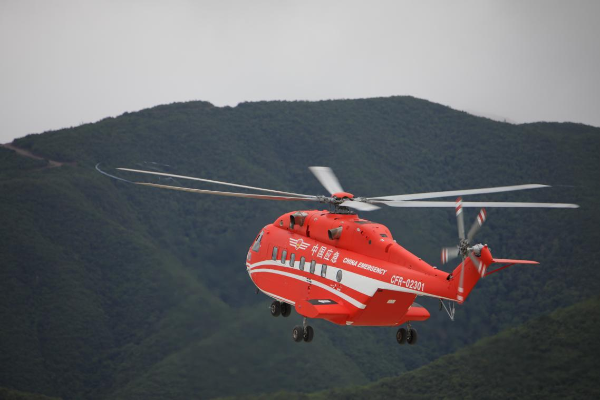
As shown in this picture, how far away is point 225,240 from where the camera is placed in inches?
2450

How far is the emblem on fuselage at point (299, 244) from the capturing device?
101 feet

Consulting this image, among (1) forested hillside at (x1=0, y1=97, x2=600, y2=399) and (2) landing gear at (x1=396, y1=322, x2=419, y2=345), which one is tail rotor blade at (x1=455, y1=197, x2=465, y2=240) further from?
(1) forested hillside at (x1=0, y1=97, x2=600, y2=399)

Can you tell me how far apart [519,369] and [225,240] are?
24.4 m

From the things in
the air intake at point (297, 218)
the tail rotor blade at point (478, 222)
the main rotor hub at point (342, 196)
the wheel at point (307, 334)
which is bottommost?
the wheel at point (307, 334)

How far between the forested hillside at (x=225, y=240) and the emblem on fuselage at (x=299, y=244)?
1201 centimetres

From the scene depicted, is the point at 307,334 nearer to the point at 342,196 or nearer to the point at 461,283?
the point at 342,196

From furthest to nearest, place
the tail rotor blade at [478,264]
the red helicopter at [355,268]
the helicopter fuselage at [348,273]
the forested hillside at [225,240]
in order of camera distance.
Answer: the forested hillside at [225,240] → the helicopter fuselage at [348,273] → the red helicopter at [355,268] → the tail rotor blade at [478,264]

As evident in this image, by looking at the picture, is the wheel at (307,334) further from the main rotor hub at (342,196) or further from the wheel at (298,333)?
the main rotor hub at (342,196)

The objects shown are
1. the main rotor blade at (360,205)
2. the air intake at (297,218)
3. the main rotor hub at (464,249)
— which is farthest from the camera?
the air intake at (297,218)

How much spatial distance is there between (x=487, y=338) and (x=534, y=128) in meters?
74.1

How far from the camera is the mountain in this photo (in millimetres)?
50750

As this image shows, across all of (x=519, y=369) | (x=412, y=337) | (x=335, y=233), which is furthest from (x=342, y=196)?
(x=519, y=369)

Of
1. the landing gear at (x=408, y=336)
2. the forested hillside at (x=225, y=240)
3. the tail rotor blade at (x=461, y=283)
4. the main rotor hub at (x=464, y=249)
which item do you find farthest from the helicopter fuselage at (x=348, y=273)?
the forested hillside at (x=225, y=240)

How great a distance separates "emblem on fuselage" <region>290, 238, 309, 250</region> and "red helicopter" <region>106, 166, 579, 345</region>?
48mm
